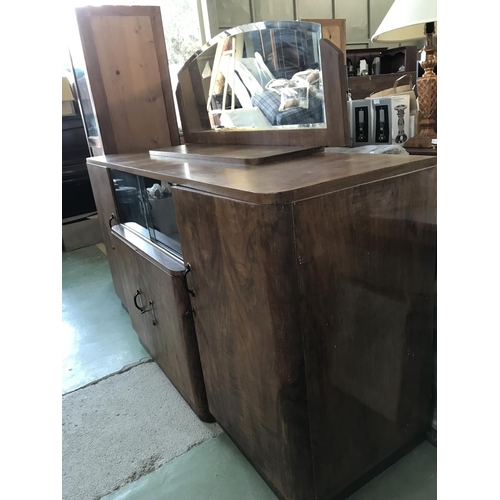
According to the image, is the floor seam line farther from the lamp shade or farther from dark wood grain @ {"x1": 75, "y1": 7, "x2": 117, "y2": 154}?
the lamp shade

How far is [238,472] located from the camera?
4.23ft

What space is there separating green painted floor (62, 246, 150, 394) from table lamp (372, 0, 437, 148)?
1570 mm

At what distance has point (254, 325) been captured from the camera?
0.96 meters

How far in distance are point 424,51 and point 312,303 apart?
0.98 meters

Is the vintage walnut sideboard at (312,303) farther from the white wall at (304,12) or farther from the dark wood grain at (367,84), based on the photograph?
the white wall at (304,12)

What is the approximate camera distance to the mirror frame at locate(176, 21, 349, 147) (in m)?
1.23

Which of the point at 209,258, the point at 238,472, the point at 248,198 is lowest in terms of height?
the point at 238,472

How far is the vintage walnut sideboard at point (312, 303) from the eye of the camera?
86cm

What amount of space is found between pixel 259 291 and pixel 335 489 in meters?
0.62

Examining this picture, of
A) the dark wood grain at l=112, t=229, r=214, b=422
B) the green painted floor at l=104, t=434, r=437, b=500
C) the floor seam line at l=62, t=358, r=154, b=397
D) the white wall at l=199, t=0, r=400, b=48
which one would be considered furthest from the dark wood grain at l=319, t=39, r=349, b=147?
the white wall at l=199, t=0, r=400, b=48
